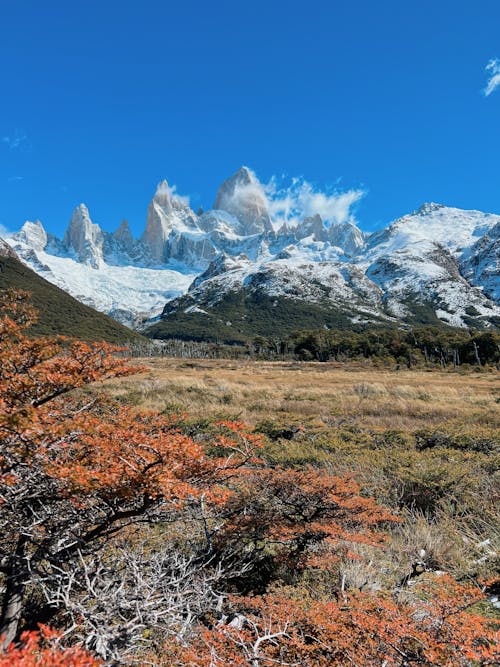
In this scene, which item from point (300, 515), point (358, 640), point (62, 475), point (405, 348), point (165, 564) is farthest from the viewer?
point (405, 348)

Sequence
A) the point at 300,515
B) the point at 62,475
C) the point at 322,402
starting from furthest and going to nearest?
1. the point at 322,402
2. the point at 300,515
3. the point at 62,475

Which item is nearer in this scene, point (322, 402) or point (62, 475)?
point (62, 475)

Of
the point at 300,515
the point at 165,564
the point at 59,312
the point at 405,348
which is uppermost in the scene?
the point at 59,312

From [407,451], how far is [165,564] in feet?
26.7

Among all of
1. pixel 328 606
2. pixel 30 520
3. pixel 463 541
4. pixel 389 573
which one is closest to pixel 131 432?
pixel 30 520

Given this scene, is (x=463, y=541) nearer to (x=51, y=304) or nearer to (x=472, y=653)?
(x=472, y=653)

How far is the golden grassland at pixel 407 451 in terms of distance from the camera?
554 centimetres

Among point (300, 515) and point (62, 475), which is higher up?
point (62, 475)

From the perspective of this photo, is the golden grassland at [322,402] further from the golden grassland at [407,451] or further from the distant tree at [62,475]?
the distant tree at [62,475]

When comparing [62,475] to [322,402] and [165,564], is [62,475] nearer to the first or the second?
[165,564]

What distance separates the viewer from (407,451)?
1045 cm

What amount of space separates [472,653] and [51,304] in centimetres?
17953

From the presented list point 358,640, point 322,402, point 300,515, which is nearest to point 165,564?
point 300,515

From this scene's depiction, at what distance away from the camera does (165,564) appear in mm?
4566
